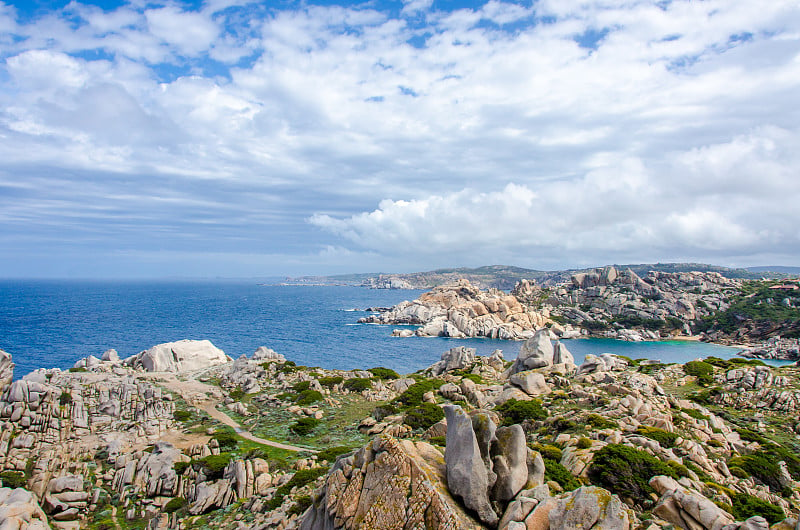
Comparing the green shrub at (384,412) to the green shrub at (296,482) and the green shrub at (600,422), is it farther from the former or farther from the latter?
the green shrub at (600,422)

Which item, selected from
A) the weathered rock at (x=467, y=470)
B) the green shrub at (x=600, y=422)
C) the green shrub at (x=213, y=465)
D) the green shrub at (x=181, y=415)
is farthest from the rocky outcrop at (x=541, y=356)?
the green shrub at (x=181, y=415)

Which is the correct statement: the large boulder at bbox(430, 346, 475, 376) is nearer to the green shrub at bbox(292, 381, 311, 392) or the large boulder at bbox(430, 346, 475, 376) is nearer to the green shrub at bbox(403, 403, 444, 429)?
the green shrub at bbox(292, 381, 311, 392)

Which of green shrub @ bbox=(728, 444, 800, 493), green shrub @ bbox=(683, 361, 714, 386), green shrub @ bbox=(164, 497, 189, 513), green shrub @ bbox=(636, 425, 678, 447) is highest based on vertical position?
green shrub @ bbox=(636, 425, 678, 447)

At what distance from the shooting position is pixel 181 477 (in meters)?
25.8

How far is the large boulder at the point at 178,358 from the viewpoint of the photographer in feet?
194

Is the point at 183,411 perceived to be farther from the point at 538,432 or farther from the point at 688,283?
the point at 688,283

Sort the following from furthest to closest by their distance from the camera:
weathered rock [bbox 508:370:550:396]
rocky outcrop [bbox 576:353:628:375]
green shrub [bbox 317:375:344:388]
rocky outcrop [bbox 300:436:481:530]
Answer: green shrub [bbox 317:375:344:388] → rocky outcrop [bbox 576:353:628:375] → weathered rock [bbox 508:370:550:396] → rocky outcrop [bbox 300:436:481:530]

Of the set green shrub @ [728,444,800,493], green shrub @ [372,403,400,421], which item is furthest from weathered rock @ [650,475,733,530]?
green shrub @ [372,403,400,421]

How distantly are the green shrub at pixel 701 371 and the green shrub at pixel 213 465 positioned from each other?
47.2 metres

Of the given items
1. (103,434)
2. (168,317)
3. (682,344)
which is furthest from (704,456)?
(168,317)

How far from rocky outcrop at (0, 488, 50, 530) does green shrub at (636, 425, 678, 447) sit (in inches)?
1245

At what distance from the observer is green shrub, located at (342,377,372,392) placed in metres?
49.7

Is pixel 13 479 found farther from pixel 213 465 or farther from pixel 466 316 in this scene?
pixel 466 316

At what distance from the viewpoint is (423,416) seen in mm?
34094
